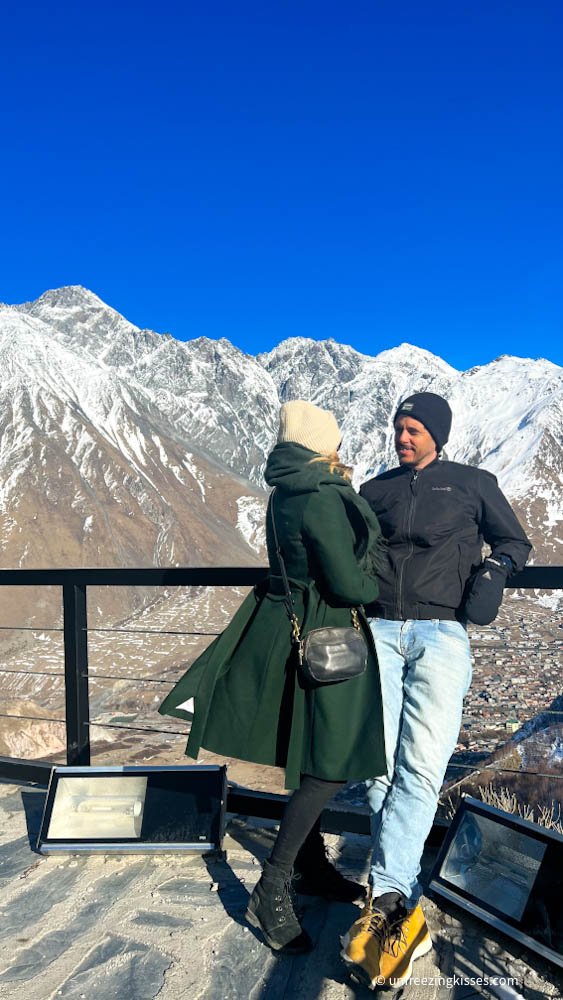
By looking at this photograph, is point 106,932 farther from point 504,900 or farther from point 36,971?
point 504,900

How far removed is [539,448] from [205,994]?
11322 cm

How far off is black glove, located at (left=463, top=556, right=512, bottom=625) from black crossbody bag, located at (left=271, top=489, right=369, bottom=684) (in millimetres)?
327

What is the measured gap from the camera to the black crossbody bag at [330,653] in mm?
1995

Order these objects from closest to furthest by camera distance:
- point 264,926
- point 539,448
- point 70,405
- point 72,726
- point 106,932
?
point 264,926
point 106,932
point 72,726
point 539,448
point 70,405

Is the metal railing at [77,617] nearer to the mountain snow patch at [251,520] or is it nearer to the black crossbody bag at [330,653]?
the black crossbody bag at [330,653]

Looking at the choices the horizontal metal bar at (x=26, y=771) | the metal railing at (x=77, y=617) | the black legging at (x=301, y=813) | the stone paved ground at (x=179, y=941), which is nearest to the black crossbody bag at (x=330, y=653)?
the black legging at (x=301, y=813)

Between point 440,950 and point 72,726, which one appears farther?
point 72,726

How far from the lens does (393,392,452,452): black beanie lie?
7.32 feet

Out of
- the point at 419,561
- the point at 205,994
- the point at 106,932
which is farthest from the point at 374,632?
the point at 106,932

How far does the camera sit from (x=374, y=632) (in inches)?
86.9

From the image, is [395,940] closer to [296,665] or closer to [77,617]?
[296,665]

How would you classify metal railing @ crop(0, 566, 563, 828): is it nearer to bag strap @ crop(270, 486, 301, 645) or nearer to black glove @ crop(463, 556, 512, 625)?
bag strap @ crop(270, 486, 301, 645)

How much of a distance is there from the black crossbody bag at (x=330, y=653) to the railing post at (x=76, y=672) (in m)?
1.61

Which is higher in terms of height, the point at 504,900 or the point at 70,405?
the point at 70,405
